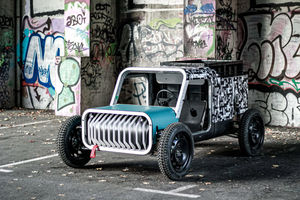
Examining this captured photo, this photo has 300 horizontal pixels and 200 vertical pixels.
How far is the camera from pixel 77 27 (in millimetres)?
14508

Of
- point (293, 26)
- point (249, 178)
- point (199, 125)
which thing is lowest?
point (249, 178)

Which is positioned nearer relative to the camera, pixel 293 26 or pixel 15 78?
pixel 293 26

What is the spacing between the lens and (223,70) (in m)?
9.36

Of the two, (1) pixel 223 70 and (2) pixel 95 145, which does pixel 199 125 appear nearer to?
(1) pixel 223 70

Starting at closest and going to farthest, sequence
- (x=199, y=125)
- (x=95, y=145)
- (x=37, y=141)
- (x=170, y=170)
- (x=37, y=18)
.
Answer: (x=170, y=170), (x=95, y=145), (x=199, y=125), (x=37, y=141), (x=37, y=18)

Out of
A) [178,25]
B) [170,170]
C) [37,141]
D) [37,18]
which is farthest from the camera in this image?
[37,18]

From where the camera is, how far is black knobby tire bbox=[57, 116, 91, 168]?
8.21 meters

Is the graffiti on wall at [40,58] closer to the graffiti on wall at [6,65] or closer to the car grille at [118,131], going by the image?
the graffiti on wall at [6,65]

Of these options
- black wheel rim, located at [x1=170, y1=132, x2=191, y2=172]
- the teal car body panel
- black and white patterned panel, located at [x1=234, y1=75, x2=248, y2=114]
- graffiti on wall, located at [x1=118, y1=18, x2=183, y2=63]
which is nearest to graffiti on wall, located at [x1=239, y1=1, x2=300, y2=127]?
graffiti on wall, located at [x1=118, y1=18, x2=183, y2=63]

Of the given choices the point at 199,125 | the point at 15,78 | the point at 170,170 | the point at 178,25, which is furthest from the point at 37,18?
the point at 170,170

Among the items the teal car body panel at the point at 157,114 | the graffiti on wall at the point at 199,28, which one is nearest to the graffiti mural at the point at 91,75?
the graffiti on wall at the point at 199,28

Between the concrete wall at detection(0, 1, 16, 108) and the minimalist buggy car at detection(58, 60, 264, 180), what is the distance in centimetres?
851

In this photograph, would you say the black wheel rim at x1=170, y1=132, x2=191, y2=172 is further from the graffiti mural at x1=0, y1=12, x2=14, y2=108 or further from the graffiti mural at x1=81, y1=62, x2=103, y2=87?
the graffiti mural at x1=0, y1=12, x2=14, y2=108

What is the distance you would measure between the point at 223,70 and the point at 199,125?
109 cm
